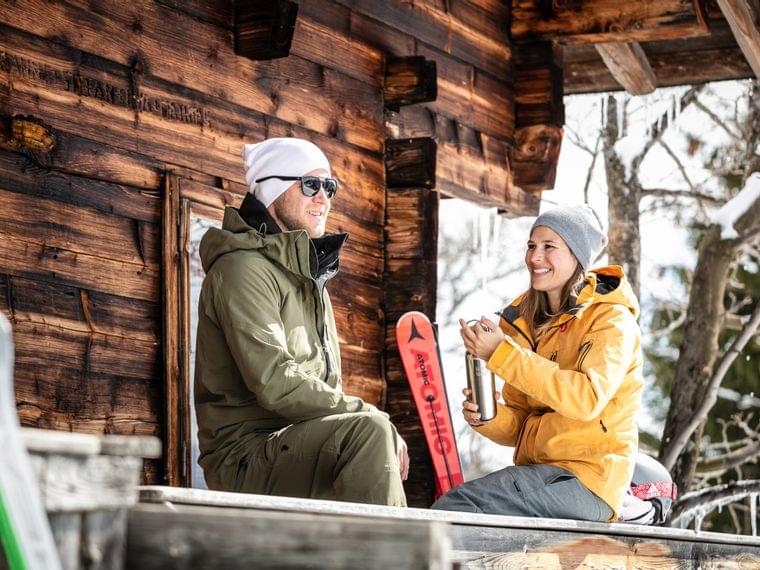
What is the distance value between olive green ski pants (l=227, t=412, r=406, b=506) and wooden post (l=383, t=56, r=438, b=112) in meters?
2.83

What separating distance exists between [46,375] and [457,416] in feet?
37.8

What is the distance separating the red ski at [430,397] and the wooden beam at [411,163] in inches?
26.9

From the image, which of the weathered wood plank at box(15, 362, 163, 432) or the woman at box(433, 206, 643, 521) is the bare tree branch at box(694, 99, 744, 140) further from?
the weathered wood plank at box(15, 362, 163, 432)

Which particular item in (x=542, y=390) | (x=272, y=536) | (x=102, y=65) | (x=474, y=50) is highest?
(x=474, y=50)

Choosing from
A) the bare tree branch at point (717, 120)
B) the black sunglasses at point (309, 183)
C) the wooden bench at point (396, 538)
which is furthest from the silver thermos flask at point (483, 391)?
the bare tree branch at point (717, 120)

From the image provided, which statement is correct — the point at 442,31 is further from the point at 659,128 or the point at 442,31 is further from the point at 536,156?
the point at 659,128

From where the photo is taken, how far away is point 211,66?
205 inches

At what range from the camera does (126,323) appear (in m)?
4.68

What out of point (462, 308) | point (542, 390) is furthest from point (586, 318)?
point (462, 308)

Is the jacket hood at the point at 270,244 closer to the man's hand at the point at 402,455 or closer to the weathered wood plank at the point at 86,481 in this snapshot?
the man's hand at the point at 402,455

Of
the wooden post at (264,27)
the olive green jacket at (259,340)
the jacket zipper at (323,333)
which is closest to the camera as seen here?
the olive green jacket at (259,340)

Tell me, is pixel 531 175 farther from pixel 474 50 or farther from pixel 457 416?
pixel 457 416

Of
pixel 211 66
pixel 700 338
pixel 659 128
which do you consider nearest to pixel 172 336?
pixel 211 66

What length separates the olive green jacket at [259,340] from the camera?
12.6 ft
